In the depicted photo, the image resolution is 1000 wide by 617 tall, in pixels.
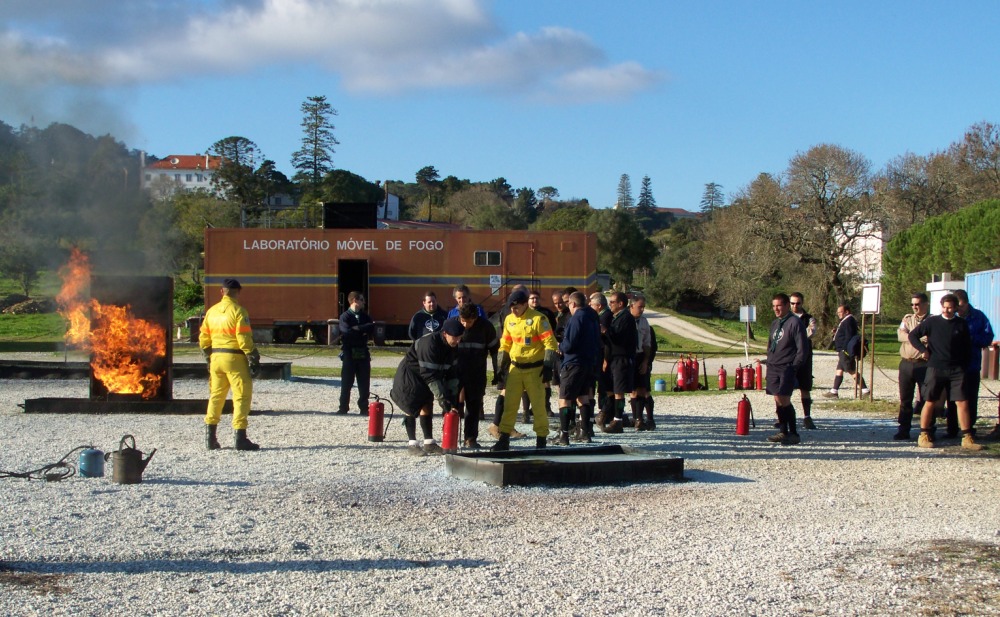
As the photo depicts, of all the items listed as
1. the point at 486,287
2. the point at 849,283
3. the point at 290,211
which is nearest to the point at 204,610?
the point at 486,287

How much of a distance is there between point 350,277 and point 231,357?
75.1 ft

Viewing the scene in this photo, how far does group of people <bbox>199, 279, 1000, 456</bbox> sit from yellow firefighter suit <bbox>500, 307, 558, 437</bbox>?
0.01 metres

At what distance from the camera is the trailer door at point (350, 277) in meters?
33.1

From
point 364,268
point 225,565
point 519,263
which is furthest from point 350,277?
point 225,565

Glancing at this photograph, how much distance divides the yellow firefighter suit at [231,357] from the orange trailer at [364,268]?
21698 mm

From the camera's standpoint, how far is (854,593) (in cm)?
562

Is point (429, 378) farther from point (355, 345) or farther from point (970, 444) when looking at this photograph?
point (970, 444)

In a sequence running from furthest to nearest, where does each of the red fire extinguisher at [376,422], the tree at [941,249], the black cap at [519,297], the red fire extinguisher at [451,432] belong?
1. the tree at [941,249]
2. the red fire extinguisher at [376,422]
3. the black cap at [519,297]
4. the red fire extinguisher at [451,432]

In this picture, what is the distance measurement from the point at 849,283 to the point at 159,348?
Answer: 40.9m

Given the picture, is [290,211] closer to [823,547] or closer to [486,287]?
[486,287]

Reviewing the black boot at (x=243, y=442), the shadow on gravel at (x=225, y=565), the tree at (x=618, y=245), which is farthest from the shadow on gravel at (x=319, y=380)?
the tree at (x=618, y=245)

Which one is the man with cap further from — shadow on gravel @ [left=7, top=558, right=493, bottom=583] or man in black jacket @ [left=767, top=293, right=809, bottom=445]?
shadow on gravel @ [left=7, top=558, right=493, bottom=583]

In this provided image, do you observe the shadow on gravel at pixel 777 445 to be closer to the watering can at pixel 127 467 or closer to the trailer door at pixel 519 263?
the watering can at pixel 127 467

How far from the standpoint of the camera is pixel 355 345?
547 inches
